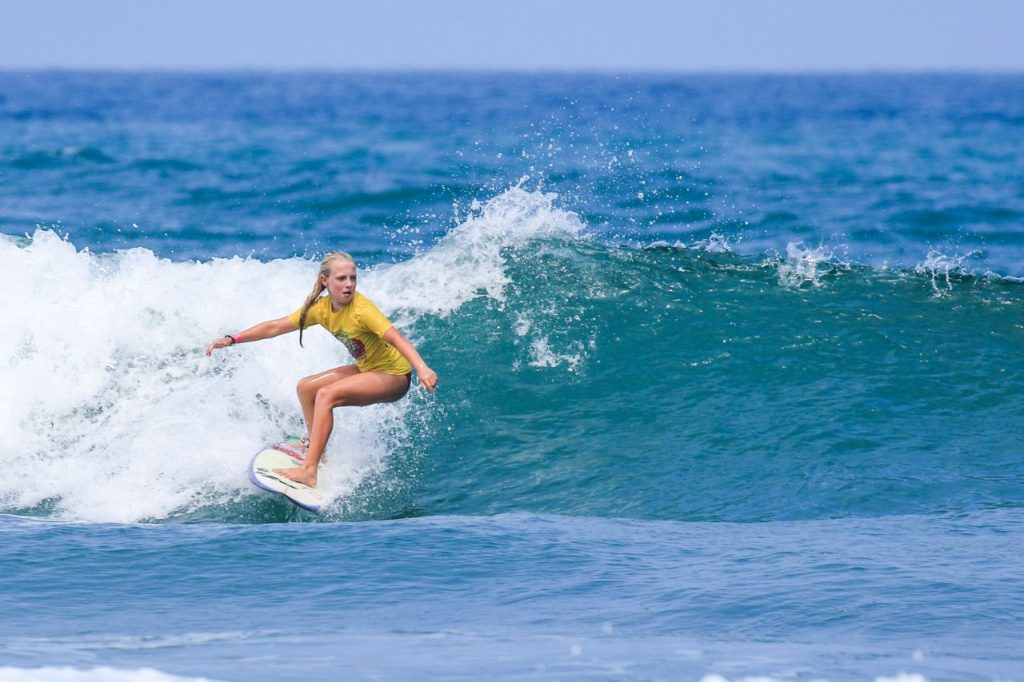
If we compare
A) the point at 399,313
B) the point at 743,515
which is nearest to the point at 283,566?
the point at 743,515

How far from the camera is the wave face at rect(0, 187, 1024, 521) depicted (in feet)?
26.8

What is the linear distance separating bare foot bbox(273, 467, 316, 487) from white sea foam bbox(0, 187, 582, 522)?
367 millimetres

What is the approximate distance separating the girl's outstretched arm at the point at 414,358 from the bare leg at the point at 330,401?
0.34 metres

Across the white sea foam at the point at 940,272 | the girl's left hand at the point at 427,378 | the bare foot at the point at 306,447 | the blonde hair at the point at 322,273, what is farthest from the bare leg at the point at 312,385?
the white sea foam at the point at 940,272

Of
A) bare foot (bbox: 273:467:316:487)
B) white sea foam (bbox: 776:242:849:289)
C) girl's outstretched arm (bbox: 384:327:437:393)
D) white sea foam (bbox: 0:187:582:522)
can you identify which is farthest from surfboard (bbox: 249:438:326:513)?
white sea foam (bbox: 776:242:849:289)

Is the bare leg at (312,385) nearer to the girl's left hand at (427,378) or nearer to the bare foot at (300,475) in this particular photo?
the bare foot at (300,475)

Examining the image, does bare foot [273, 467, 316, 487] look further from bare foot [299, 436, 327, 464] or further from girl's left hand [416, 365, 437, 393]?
girl's left hand [416, 365, 437, 393]

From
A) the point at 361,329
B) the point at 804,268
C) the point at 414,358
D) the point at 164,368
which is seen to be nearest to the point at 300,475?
the point at 361,329

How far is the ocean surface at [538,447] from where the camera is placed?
4.93 m

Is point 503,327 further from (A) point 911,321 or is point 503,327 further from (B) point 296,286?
(A) point 911,321

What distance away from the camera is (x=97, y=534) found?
20.9 ft

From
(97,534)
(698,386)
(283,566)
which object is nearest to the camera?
(283,566)

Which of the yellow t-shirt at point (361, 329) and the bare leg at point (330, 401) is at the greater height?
the yellow t-shirt at point (361, 329)

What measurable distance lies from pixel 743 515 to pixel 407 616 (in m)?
3.11
